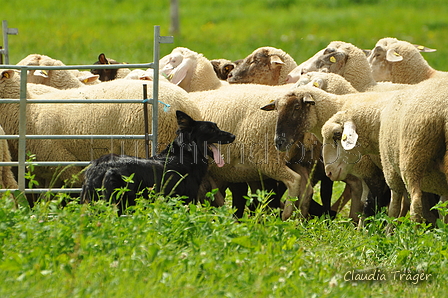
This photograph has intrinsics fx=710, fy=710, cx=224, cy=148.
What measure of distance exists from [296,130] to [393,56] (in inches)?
92.9

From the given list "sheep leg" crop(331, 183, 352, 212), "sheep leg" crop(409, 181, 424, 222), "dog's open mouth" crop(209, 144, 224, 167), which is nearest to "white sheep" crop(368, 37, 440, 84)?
"sheep leg" crop(331, 183, 352, 212)

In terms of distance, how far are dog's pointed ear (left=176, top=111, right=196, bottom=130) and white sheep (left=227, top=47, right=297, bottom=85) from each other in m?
2.74

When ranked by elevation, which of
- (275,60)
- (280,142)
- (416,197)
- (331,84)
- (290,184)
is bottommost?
(290,184)

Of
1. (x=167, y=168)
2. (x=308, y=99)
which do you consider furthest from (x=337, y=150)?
(x=167, y=168)

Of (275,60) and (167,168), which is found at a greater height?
(275,60)

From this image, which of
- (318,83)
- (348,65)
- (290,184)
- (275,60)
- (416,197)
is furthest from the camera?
(275,60)

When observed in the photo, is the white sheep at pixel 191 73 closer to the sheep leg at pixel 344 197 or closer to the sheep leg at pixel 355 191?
the sheep leg at pixel 344 197

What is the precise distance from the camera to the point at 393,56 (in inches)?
312

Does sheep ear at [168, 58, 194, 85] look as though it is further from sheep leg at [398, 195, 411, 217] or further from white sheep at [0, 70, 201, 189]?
sheep leg at [398, 195, 411, 217]

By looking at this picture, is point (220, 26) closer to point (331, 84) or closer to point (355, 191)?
point (331, 84)

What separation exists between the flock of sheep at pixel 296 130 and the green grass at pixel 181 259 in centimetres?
95

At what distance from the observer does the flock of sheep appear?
5.20 m

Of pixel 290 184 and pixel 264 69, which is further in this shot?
pixel 264 69

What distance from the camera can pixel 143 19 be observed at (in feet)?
91.9
